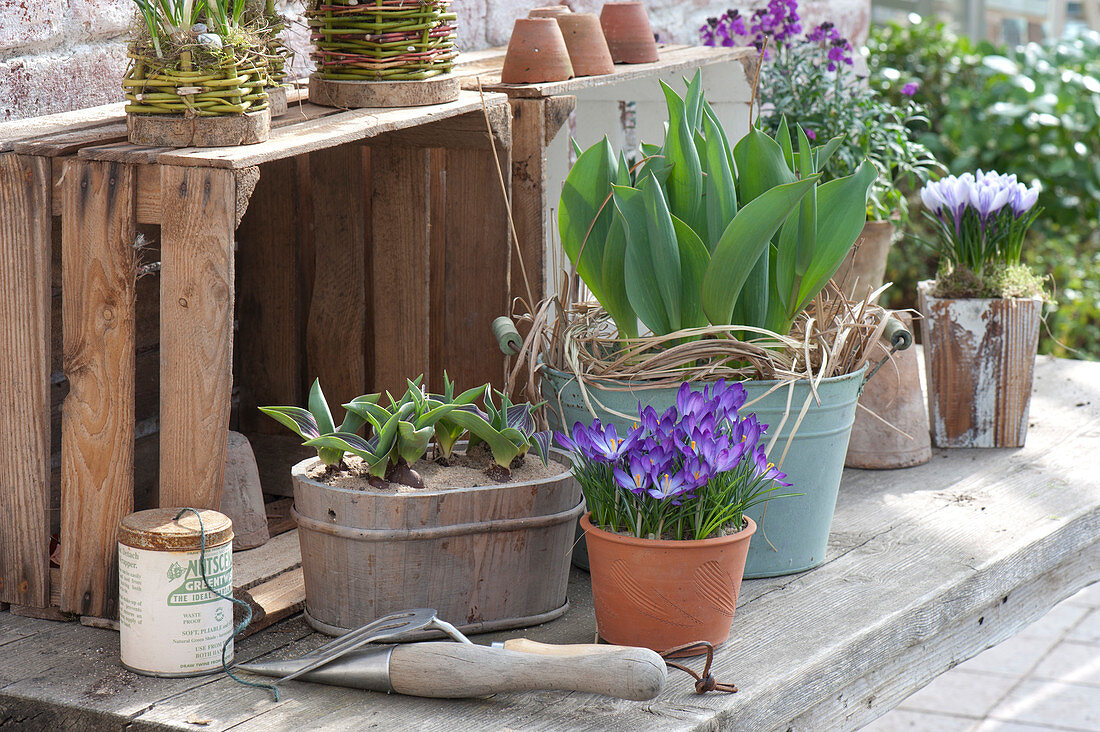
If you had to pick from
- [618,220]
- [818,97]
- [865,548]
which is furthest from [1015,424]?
[618,220]

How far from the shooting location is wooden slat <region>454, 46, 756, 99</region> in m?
1.58

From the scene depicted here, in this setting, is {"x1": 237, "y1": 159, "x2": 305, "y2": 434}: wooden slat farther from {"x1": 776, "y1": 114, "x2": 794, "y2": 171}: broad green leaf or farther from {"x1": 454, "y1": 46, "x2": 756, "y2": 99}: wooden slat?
{"x1": 776, "y1": 114, "x2": 794, "y2": 171}: broad green leaf

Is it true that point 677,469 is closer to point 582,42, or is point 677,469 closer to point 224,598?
point 224,598

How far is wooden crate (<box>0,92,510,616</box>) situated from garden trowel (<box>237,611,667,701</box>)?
0.63 ft

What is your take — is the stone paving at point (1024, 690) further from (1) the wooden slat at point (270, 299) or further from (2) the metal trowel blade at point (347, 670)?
(2) the metal trowel blade at point (347, 670)

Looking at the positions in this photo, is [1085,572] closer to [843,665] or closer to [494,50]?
[843,665]

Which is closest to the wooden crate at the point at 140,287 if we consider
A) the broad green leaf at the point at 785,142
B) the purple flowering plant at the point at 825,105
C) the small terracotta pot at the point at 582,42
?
the small terracotta pot at the point at 582,42

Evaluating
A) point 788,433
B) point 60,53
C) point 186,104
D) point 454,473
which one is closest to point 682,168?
point 788,433

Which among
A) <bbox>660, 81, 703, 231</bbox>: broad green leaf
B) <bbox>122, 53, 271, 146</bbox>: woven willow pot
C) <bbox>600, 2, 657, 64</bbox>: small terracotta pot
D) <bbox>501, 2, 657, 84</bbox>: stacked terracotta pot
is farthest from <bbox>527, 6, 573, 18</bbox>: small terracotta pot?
<bbox>122, 53, 271, 146</bbox>: woven willow pot

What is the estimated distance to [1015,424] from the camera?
1.87 meters

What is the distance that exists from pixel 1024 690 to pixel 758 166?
2118 mm

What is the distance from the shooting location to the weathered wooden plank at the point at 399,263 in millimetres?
1589

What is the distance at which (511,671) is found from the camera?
105 centimetres

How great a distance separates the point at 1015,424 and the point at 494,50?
3.40ft
